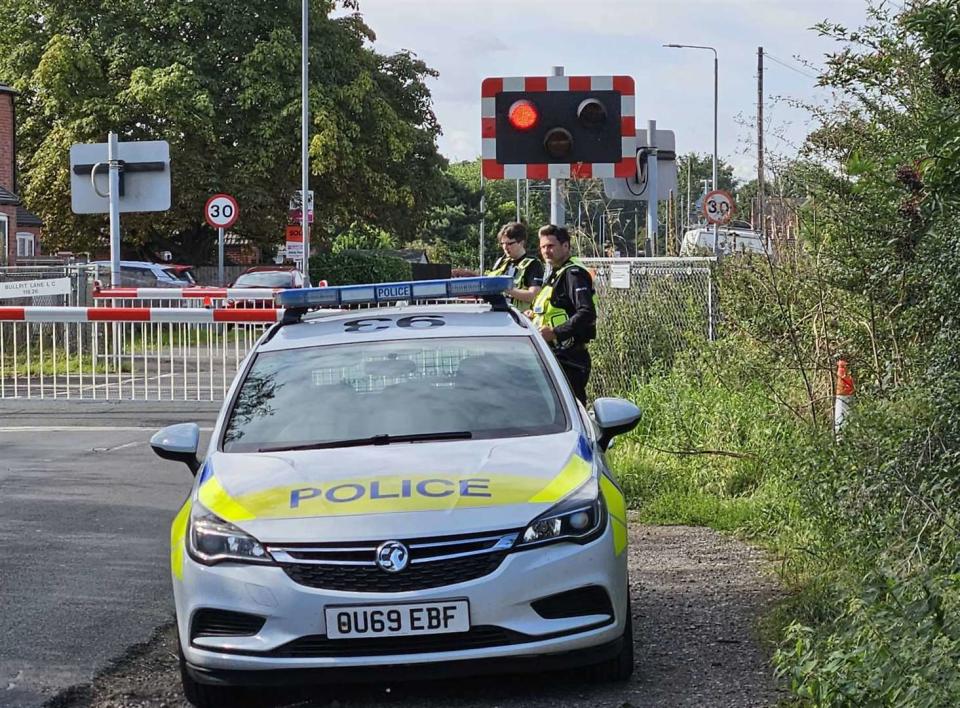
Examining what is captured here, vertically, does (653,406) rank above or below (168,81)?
below

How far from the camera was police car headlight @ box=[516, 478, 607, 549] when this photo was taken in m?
5.45

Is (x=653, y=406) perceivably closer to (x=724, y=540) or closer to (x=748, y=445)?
(x=748, y=445)

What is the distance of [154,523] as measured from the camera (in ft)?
31.6

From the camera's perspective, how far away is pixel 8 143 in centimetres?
4847

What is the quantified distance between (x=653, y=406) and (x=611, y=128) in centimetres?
228

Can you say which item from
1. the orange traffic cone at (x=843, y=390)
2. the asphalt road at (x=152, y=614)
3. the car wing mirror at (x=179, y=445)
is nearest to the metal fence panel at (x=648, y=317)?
the asphalt road at (x=152, y=614)

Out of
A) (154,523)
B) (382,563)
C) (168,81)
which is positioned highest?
(168,81)

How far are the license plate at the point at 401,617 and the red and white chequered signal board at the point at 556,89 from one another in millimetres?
7287

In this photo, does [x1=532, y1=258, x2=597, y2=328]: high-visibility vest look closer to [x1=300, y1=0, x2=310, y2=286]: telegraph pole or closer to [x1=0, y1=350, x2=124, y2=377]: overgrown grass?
[x1=0, y1=350, x2=124, y2=377]: overgrown grass

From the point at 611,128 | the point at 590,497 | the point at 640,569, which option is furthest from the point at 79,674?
the point at 611,128

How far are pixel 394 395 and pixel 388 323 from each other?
0.80 metres

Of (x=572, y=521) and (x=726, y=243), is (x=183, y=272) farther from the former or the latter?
(x=572, y=521)

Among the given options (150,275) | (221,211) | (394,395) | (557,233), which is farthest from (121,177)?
(150,275)

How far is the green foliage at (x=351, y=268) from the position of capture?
174 feet
